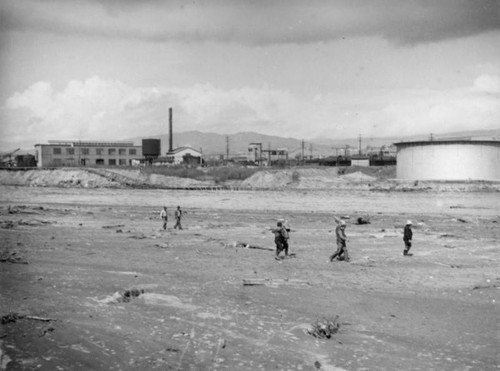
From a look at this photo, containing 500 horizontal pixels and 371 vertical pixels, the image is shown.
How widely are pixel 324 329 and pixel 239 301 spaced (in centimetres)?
278

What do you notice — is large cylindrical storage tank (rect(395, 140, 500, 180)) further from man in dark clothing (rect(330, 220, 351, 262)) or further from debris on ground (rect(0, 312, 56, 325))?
debris on ground (rect(0, 312, 56, 325))

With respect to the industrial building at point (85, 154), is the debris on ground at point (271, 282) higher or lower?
lower

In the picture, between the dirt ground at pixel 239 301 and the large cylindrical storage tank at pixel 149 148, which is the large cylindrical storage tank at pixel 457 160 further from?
the large cylindrical storage tank at pixel 149 148

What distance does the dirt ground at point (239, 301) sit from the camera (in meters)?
8.98

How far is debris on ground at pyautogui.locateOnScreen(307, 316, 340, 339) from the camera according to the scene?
32.8ft

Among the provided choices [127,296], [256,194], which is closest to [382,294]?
[127,296]

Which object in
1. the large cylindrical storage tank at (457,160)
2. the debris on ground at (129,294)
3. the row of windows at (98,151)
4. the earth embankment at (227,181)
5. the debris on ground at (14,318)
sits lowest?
the debris on ground at (129,294)

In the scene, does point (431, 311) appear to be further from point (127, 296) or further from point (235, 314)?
point (127, 296)

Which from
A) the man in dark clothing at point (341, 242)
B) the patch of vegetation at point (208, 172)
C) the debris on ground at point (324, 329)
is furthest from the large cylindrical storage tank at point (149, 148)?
the debris on ground at point (324, 329)

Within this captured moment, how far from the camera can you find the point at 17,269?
15.0 metres

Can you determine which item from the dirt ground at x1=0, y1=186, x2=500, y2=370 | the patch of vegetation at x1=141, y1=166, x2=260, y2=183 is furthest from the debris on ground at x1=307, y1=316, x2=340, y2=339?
the patch of vegetation at x1=141, y1=166, x2=260, y2=183

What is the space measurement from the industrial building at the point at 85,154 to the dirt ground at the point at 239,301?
73174 millimetres

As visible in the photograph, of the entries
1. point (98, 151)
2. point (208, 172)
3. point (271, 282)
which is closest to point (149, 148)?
point (98, 151)

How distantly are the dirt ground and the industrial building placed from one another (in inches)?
2881
